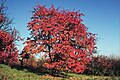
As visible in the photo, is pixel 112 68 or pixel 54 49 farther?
pixel 112 68

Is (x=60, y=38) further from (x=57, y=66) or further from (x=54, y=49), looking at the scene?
(x=57, y=66)

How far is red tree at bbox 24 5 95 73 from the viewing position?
32.4 metres

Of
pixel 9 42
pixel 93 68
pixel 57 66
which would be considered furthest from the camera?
pixel 93 68

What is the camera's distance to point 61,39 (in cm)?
3281

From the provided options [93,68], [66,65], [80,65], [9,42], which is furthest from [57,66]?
[93,68]

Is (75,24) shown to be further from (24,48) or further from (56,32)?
(24,48)

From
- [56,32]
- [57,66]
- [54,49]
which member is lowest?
[57,66]

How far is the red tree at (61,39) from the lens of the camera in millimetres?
32375

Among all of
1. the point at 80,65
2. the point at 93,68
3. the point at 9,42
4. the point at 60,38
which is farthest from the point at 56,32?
the point at 93,68

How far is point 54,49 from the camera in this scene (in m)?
32.5

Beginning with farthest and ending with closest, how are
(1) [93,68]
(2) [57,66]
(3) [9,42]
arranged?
(1) [93,68] → (3) [9,42] → (2) [57,66]

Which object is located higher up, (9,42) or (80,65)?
(9,42)

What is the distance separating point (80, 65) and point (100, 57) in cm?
1718

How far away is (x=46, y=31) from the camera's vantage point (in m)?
32.6
